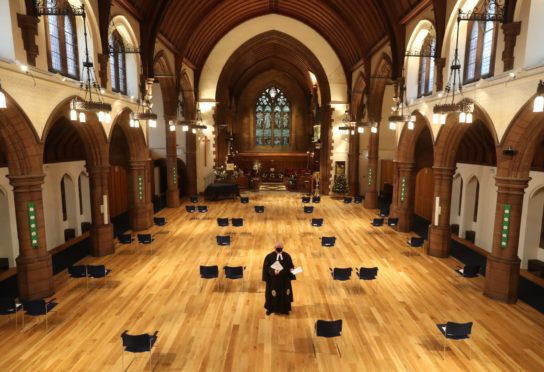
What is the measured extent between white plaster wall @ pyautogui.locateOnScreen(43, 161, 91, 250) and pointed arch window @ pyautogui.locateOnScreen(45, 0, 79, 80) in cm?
490

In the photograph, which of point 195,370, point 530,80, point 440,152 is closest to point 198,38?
point 440,152

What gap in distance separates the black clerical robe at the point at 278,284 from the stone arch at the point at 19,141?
6.38 m

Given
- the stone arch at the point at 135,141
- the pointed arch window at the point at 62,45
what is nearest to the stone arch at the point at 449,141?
the stone arch at the point at 135,141

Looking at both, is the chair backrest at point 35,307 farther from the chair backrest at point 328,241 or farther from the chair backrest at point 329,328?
the chair backrest at point 328,241

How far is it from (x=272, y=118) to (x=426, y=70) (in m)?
26.3

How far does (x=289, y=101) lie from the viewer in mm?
40188

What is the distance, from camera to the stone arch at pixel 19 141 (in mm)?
8625

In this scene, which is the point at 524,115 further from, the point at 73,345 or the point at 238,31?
the point at 238,31

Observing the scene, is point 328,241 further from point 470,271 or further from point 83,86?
point 83,86

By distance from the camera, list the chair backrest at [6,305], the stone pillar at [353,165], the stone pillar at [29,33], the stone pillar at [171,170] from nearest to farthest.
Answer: the chair backrest at [6,305] < the stone pillar at [29,33] < the stone pillar at [171,170] < the stone pillar at [353,165]

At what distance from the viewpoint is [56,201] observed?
48.5 ft

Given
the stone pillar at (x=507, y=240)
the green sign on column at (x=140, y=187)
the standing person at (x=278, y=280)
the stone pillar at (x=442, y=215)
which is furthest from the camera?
the green sign on column at (x=140, y=187)

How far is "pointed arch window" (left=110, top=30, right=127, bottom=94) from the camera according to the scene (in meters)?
13.9

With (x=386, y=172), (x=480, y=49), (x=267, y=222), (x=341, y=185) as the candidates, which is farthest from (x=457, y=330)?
(x=386, y=172)
